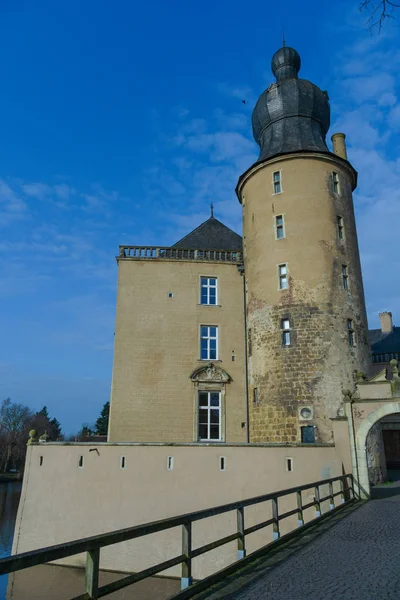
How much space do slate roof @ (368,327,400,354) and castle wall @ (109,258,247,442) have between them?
→ 15422 millimetres

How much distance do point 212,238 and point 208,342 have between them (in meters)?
6.43

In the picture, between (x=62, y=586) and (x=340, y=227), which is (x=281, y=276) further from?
(x=62, y=586)

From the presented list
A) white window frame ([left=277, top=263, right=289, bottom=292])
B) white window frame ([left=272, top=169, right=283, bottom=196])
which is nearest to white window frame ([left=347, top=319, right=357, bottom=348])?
white window frame ([left=277, top=263, right=289, bottom=292])

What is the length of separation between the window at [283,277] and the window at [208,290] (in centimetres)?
355

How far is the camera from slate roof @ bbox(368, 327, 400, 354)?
3247cm

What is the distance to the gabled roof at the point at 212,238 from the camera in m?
24.2

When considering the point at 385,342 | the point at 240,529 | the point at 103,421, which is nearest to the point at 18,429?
the point at 103,421

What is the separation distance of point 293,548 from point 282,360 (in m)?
12.4

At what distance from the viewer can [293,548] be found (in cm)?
698

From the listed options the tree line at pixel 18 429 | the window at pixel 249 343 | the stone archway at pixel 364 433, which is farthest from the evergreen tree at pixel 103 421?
the stone archway at pixel 364 433

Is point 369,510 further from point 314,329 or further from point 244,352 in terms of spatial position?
point 244,352

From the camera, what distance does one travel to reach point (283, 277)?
66.8 ft

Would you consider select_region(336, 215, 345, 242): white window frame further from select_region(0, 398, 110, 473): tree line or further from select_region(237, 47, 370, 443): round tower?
select_region(0, 398, 110, 473): tree line

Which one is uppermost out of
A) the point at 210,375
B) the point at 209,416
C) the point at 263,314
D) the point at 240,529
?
the point at 263,314
